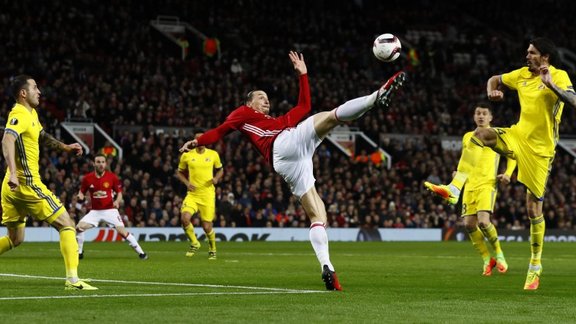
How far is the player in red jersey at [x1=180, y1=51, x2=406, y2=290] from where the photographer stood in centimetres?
1142

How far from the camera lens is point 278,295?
37.3ft

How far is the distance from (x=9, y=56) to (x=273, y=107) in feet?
33.5

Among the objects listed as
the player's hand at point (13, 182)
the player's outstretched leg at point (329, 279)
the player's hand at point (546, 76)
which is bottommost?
the player's outstretched leg at point (329, 279)

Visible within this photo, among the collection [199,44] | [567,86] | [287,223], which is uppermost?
[199,44]

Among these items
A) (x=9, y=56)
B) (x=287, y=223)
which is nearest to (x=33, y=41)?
(x=9, y=56)

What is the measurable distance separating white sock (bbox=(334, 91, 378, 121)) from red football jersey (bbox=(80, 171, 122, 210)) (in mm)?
12127

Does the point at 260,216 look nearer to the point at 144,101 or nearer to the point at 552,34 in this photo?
the point at 144,101

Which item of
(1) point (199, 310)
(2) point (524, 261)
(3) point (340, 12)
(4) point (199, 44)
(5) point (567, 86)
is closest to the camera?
(1) point (199, 310)

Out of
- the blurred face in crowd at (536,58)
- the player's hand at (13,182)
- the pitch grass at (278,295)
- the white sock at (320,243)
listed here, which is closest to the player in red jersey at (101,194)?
the pitch grass at (278,295)

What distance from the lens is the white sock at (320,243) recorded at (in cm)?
1211

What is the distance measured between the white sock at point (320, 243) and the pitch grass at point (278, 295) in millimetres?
387

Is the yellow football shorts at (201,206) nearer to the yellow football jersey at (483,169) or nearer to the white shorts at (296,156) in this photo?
the yellow football jersey at (483,169)

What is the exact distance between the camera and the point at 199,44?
47.5 metres

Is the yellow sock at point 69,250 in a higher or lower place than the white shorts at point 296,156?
lower
